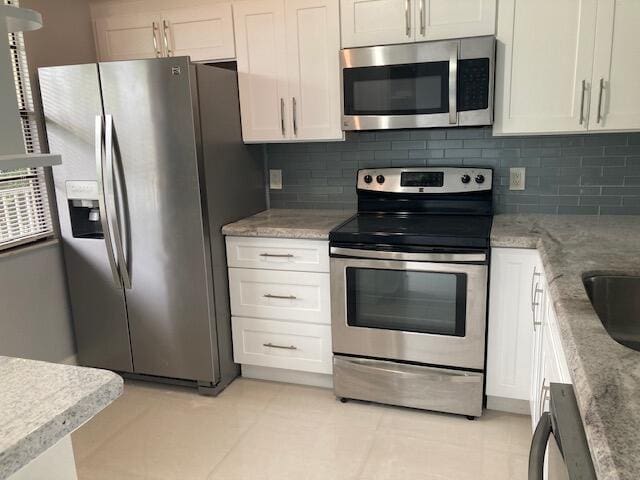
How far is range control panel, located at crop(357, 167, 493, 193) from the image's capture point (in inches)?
110

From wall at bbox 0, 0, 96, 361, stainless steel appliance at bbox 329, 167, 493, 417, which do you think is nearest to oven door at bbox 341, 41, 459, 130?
stainless steel appliance at bbox 329, 167, 493, 417

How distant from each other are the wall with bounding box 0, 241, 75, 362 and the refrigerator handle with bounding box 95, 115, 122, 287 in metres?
0.39

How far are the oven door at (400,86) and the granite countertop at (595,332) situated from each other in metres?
0.66

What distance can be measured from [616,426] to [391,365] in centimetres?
181

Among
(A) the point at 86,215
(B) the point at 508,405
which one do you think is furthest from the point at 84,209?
(B) the point at 508,405

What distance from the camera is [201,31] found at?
9.52 ft

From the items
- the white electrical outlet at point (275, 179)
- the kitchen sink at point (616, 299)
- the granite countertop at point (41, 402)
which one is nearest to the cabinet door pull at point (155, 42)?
the white electrical outlet at point (275, 179)

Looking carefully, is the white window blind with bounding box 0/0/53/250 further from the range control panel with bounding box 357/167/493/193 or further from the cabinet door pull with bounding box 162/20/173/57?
the range control panel with bounding box 357/167/493/193

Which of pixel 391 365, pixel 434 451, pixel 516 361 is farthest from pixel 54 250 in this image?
pixel 516 361

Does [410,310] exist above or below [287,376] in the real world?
above

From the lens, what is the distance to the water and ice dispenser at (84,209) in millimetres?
2820

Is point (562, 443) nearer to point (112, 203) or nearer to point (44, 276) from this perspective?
point (112, 203)

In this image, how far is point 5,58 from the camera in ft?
3.78

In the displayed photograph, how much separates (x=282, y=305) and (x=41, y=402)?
6.41 feet
